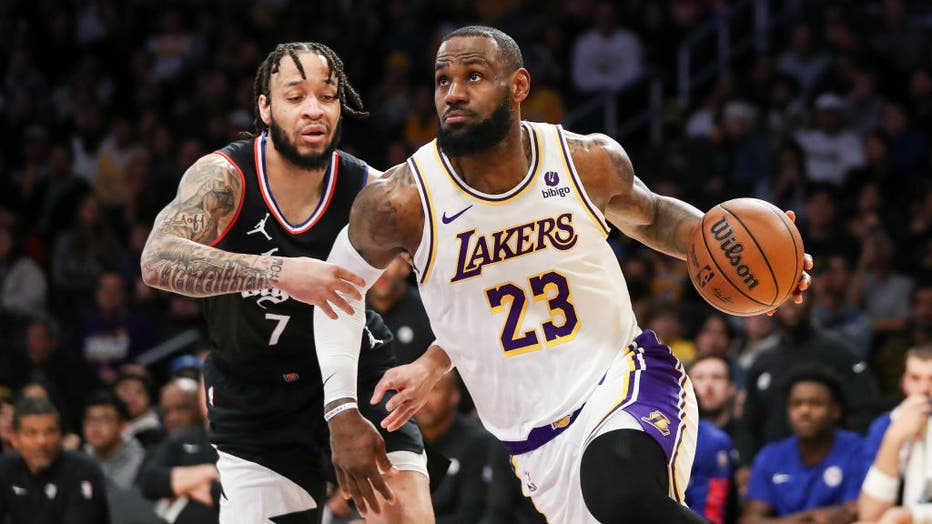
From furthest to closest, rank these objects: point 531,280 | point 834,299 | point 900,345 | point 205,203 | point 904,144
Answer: point 904,144, point 834,299, point 900,345, point 205,203, point 531,280

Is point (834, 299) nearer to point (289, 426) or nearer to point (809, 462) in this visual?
point (809, 462)

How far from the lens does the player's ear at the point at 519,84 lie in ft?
15.3

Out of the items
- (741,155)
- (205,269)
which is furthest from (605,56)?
(205,269)

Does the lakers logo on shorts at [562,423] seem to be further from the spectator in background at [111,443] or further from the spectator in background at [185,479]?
the spectator in background at [111,443]

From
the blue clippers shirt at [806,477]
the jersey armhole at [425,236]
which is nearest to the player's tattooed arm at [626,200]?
the jersey armhole at [425,236]

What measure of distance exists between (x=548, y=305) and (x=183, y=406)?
516 cm

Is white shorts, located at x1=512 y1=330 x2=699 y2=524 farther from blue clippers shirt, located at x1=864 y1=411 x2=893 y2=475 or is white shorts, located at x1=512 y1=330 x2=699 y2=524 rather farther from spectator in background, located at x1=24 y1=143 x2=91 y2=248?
spectator in background, located at x1=24 y1=143 x2=91 y2=248

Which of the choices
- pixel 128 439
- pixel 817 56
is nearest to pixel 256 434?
pixel 128 439

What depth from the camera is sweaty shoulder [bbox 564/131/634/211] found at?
15.4ft

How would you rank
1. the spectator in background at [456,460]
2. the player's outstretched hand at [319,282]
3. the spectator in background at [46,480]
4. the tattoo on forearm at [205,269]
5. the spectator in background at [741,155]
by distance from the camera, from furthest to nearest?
the spectator in background at [741,155], the spectator in background at [46,480], the spectator in background at [456,460], the tattoo on forearm at [205,269], the player's outstretched hand at [319,282]

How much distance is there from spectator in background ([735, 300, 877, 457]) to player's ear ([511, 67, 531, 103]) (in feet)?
13.0

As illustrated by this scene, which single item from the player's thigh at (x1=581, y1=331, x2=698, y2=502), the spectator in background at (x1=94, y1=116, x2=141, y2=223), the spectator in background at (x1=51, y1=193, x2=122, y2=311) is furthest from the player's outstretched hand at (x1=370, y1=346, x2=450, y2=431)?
the spectator in background at (x1=94, y1=116, x2=141, y2=223)

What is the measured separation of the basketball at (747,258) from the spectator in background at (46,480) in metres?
4.95

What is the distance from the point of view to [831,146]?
11.8m
